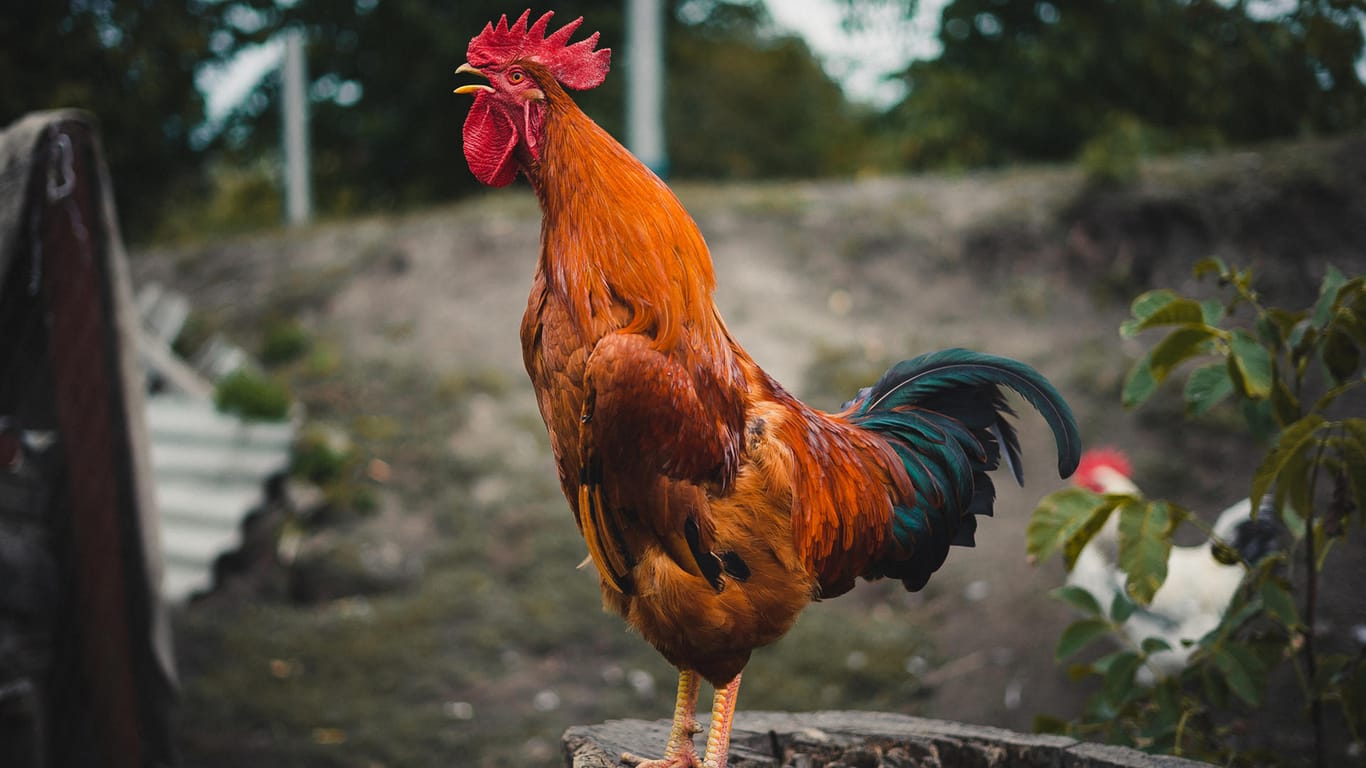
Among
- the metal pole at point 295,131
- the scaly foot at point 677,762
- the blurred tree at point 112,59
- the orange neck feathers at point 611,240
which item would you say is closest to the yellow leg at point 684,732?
the scaly foot at point 677,762

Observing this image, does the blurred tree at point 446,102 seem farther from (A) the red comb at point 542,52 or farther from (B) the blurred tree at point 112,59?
(A) the red comb at point 542,52

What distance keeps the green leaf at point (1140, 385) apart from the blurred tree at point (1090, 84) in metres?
5.37

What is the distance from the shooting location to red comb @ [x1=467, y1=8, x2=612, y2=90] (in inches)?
91.9

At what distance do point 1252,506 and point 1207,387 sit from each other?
46cm

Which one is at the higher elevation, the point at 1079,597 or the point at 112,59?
the point at 112,59

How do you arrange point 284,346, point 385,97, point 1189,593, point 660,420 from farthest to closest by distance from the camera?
point 385,97, point 284,346, point 1189,593, point 660,420

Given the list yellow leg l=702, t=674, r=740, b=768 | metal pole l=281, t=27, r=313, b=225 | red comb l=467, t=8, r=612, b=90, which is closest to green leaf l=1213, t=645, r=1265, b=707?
→ yellow leg l=702, t=674, r=740, b=768

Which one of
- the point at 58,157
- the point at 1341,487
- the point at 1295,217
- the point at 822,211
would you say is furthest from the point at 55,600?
the point at 1295,217

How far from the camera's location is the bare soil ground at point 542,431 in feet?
17.0

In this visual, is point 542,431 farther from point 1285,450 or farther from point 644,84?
point 1285,450

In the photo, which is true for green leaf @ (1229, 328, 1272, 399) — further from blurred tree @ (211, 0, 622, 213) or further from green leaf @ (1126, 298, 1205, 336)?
blurred tree @ (211, 0, 622, 213)

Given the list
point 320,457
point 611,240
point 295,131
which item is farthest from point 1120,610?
point 295,131

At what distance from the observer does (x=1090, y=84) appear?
987 centimetres

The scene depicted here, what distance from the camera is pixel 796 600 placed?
2.33 metres
